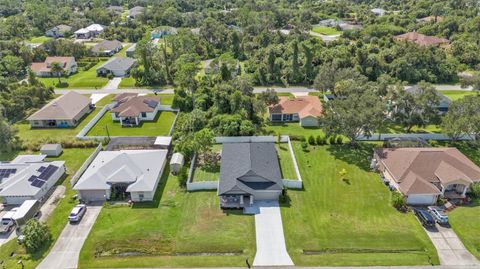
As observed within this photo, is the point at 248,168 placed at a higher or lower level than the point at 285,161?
higher

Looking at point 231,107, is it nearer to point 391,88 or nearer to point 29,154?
point 391,88

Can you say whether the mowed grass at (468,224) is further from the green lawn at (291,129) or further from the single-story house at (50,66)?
the single-story house at (50,66)

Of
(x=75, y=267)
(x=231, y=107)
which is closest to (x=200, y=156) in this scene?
(x=231, y=107)

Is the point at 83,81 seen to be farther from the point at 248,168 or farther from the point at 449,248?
the point at 449,248

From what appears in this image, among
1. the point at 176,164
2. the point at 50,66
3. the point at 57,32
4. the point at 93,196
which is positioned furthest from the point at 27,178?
the point at 57,32

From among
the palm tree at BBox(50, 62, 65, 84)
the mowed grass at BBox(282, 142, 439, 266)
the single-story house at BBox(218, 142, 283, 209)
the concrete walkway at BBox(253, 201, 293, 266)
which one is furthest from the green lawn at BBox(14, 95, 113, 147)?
the mowed grass at BBox(282, 142, 439, 266)

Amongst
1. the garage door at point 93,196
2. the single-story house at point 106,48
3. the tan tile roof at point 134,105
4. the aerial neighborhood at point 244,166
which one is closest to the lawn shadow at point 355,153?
the aerial neighborhood at point 244,166
